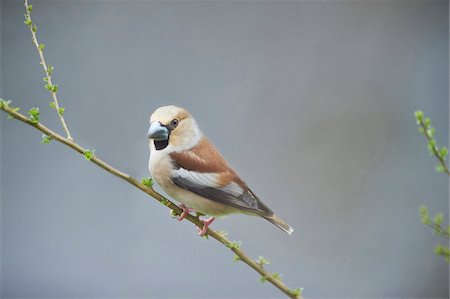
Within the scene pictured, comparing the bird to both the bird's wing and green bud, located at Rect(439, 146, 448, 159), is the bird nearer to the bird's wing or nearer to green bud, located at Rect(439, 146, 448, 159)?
the bird's wing

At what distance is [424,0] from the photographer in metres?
1.59

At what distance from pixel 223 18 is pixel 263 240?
2.11 ft

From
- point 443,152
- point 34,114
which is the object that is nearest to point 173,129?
point 34,114

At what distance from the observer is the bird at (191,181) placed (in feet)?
3.03

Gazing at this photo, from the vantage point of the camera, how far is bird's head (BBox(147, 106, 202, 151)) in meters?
0.87

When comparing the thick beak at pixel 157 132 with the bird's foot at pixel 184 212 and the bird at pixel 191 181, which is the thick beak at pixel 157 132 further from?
the bird's foot at pixel 184 212

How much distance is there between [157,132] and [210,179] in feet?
0.52

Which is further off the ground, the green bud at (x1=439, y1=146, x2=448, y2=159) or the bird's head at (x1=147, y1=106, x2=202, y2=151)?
the bird's head at (x1=147, y1=106, x2=202, y2=151)

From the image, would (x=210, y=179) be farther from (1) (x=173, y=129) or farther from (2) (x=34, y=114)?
(2) (x=34, y=114)

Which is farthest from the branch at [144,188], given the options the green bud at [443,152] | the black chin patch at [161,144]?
the green bud at [443,152]

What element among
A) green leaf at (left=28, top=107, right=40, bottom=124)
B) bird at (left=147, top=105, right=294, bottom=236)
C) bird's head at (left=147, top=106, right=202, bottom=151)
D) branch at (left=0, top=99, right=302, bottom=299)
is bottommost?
branch at (left=0, top=99, right=302, bottom=299)

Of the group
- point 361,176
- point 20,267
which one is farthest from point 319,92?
point 20,267

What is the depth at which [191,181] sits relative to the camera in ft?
3.08

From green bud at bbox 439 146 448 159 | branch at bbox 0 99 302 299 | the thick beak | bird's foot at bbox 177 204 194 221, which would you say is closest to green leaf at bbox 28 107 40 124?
branch at bbox 0 99 302 299
